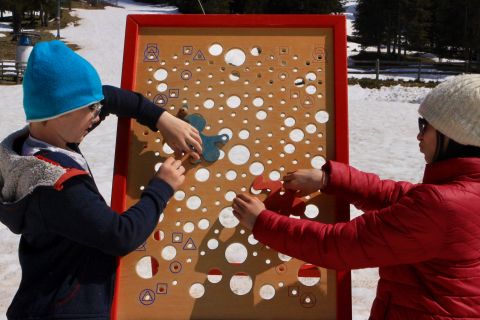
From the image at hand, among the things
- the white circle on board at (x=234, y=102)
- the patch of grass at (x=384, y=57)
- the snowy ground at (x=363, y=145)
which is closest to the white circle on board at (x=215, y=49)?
the white circle on board at (x=234, y=102)

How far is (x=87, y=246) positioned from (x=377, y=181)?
0.94m

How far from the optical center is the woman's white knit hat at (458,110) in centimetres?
140

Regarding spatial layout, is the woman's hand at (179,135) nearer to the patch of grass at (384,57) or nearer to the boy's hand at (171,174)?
the boy's hand at (171,174)

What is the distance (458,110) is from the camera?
1417 millimetres

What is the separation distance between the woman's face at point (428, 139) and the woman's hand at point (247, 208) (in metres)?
0.50

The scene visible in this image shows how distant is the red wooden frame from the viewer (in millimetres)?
1802

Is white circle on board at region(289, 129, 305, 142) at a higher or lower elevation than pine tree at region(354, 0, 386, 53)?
lower

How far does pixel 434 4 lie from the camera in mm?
31094

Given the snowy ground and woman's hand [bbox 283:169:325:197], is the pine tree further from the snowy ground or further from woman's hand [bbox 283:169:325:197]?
woman's hand [bbox 283:169:325:197]

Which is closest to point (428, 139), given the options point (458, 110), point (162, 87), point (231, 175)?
point (458, 110)

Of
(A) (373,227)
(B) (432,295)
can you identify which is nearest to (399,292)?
(B) (432,295)

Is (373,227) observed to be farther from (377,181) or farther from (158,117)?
(158,117)

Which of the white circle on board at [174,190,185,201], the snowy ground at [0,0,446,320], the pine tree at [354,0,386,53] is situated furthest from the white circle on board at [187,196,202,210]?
the pine tree at [354,0,386,53]

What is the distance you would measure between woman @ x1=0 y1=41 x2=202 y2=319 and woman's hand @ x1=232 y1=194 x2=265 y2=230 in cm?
25
